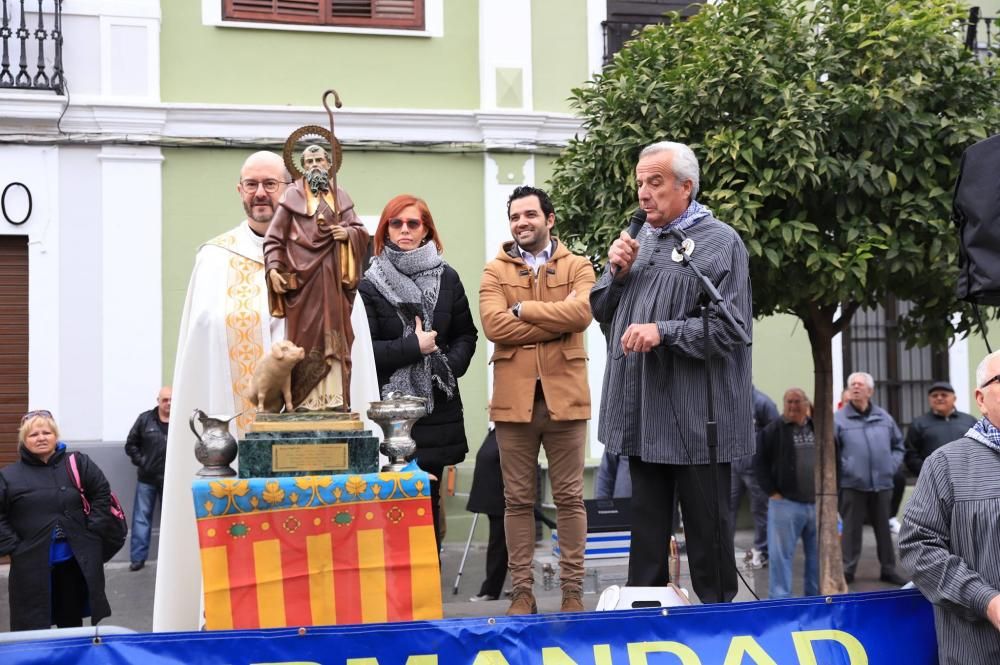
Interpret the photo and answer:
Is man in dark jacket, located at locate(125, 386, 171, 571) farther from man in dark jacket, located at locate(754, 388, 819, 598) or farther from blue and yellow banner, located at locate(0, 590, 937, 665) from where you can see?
blue and yellow banner, located at locate(0, 590, 937, 665)

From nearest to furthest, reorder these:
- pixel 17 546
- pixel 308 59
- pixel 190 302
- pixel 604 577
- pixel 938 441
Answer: pixel 190 302 < pixel 17 546 < pixel 604 577 < pixel 938 441 < pixel 308 59

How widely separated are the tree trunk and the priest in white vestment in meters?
4.00

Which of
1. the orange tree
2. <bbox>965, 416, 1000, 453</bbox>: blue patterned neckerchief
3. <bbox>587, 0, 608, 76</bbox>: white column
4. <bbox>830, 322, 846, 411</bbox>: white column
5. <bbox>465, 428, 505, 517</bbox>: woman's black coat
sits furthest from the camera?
<bbox>830, 322, 846, 411</bbox>: white column

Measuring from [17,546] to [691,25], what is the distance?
5.18 m

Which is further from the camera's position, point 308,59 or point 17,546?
point 308,59

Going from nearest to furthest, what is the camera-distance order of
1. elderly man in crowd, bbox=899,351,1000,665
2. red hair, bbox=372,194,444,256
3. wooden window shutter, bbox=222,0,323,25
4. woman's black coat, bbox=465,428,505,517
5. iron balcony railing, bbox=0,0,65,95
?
elderly man in crowd, bbox=899,351,1000,665 < red hair, bbox=372,194,444,256 < woman's black coat, bbox=465,428,505,517 < iron balcony railing, bbox=0,0,65,95 < wooden window shutter, bbox=222,0,323,25

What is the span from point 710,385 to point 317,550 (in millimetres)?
1563

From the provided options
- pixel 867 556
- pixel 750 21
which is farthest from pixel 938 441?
pixel 750 21

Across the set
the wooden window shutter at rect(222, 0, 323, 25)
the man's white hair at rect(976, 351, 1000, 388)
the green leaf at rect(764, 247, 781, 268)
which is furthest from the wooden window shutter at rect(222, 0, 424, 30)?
the man's white hair at rect(976, 351, 1000, 388)

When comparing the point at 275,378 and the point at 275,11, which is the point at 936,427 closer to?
the point at 275,11

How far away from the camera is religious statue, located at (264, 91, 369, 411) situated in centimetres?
476

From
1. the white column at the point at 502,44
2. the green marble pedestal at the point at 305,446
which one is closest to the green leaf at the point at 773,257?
the green marble pedestal at the point at 305,446

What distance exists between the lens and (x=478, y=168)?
1188 centimetres

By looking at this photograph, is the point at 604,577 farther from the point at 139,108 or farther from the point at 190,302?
the point at 139,108
